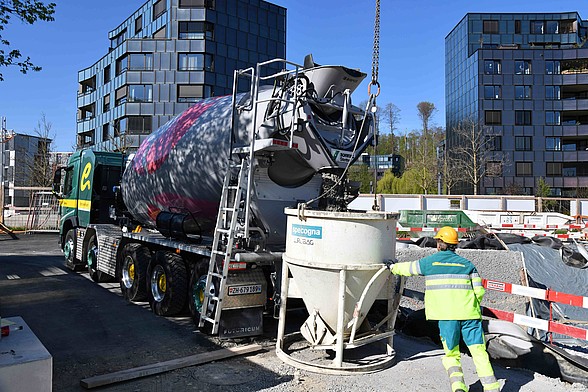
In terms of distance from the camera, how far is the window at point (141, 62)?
138 feet

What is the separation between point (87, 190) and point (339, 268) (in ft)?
28.3

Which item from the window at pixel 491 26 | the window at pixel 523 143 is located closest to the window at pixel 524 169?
the window at pixel 523 143

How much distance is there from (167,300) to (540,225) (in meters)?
14.0

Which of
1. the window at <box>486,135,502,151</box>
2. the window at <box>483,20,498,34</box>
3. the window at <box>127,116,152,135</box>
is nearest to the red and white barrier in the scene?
the window at <box>127,116,152,135</box>

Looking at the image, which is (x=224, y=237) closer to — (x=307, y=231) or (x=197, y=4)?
(x=307, y=231)

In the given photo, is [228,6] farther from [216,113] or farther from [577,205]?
[216,113]

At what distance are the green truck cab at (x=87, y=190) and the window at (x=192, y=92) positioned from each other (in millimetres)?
28791

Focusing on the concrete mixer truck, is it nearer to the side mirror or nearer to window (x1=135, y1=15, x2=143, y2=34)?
the side mirror

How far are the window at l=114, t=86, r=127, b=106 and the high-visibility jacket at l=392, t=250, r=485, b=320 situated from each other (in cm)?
4172

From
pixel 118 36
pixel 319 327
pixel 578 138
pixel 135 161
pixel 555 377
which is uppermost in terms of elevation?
pixel 118 36

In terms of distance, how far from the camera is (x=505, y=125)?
4628 cm

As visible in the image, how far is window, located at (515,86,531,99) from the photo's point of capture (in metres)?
46.6

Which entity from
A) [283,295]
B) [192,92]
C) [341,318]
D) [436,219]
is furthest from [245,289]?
[192,92]

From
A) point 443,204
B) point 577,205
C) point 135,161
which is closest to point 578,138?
point 577,205
